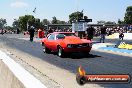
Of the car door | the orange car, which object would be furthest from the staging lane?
the car door

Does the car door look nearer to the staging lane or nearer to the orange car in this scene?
the orange car

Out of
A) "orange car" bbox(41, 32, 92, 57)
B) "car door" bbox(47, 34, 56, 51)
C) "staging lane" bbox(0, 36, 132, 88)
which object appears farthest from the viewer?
"car door" bbox(47, 34, 56, 51)

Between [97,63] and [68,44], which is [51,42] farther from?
[97,63]

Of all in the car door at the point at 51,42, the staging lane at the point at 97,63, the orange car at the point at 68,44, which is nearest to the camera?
the staging lane at the point at 97,63

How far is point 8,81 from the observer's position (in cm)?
820

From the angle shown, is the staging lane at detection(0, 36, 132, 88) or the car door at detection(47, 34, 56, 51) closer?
the staging lane at detection(0, 36, 132, 88)

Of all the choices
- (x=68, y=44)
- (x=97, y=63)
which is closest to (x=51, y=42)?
(x=68, y=44)

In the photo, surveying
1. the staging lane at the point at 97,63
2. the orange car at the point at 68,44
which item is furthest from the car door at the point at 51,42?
Answer: the staging lane at the point at 97,63

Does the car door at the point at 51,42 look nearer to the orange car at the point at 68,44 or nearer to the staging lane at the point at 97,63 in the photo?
the orange car at the point at 68,44

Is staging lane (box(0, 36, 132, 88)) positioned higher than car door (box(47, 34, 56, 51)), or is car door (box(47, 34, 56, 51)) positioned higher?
car door (box(47, 34, 56, 51))

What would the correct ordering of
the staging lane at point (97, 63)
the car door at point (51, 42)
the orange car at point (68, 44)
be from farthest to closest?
the car door at point (51, 42)
the orange car at point (68, 44)
the staging lane at point (97, 63)

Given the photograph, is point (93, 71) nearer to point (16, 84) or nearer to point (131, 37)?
point (16, 84)

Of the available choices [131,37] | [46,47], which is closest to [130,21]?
[131,37]

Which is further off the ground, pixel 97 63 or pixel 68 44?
pixel 68 44
